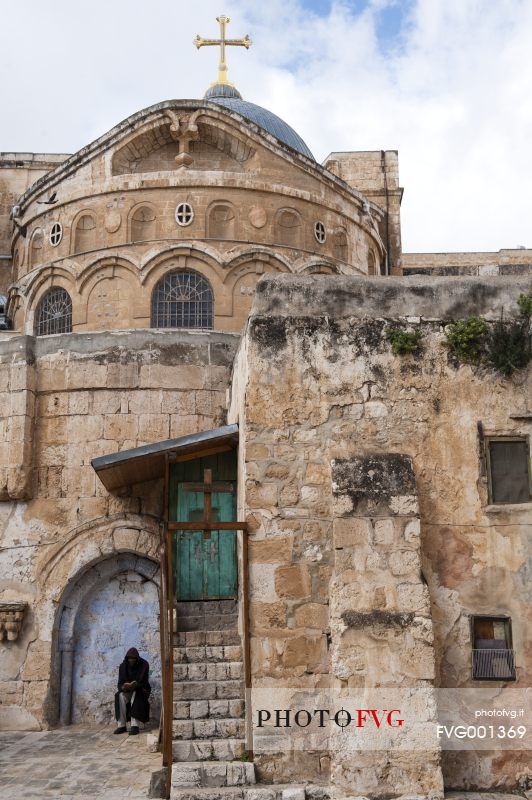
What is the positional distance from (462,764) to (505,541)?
6.06 feet

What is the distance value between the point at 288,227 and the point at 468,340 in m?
10.5

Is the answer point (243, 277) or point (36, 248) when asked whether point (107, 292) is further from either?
point (243, 277)

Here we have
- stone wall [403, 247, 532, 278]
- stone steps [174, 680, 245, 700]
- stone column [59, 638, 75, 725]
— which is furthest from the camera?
stone wall [403, 247, 532, 278]

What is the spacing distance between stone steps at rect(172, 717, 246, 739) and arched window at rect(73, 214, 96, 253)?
38.6ft

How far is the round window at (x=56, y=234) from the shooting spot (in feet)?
57.4

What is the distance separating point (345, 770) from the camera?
21.3 ft

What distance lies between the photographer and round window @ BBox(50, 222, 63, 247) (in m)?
17.5

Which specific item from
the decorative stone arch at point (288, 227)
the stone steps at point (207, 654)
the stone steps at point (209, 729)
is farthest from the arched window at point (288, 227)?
the stone steps at point (209, 729)

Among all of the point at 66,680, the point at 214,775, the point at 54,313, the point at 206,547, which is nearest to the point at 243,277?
the point at 54,313

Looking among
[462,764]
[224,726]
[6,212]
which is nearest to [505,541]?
[462,764]

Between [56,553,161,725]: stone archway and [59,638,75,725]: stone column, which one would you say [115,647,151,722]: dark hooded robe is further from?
[59,638,75,725]: stone column

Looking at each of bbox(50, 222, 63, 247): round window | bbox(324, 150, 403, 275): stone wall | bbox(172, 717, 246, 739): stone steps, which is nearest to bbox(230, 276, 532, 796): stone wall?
bbox(172, 717, 246, 739): stone steps

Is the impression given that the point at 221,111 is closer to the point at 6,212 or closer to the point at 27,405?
the point at 6,212

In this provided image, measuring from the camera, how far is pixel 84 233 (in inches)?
683
